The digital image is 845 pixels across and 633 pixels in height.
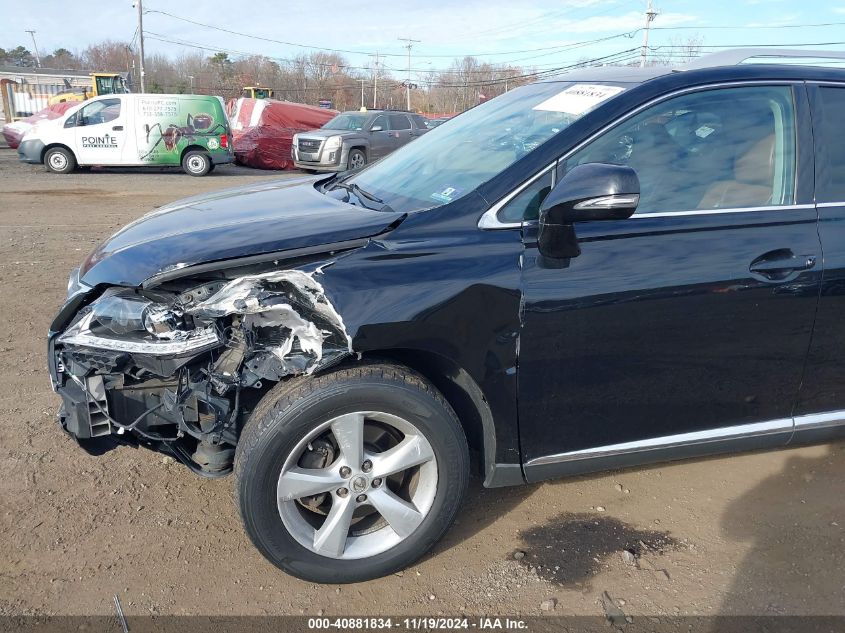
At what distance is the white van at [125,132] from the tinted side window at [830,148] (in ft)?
55.0

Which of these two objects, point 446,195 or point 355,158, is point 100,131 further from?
point 446,195

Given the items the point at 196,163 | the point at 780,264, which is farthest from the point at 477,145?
the point at 196,163

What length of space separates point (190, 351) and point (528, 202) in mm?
1374

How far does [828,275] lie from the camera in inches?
107

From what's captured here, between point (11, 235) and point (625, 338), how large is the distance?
840 centimetres

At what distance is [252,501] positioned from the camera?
2.41 meters

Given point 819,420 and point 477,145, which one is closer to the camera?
point 819,420

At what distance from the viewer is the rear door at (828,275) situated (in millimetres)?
2729

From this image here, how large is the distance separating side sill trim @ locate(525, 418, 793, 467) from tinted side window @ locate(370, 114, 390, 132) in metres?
16.9

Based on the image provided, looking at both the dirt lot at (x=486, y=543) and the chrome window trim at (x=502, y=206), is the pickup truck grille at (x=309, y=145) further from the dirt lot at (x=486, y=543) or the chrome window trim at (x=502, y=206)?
the chrome window trim at (x=502, y=206)

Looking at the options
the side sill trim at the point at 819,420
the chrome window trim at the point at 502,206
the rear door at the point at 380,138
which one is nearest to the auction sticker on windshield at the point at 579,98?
the chrome window trim at the point at 502,206

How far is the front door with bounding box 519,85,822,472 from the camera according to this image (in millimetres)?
2521

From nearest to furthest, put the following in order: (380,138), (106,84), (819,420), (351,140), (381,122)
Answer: (819,420)
(351,140)
(380,138)
(381,122)
(106,84)

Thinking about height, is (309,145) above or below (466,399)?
above
